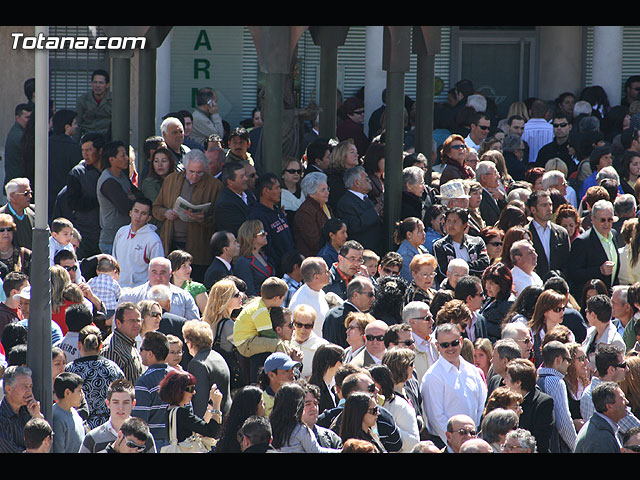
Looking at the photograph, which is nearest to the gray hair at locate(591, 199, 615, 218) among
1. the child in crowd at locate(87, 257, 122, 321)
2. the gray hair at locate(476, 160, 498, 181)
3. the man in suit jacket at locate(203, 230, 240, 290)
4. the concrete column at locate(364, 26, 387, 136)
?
the gray hair at locate(476, 160, 498, 181)

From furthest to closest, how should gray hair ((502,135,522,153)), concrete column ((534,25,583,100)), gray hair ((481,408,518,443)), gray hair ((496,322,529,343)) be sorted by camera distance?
concrete column ((534,25,583,100)) < gray hair ((502,135,522,153)) < gray hair ((496,322,529,343)) < gray hair ((481,408,518,443))

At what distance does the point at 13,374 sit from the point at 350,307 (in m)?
2.88

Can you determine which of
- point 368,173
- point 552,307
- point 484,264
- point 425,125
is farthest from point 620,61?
point 552,307

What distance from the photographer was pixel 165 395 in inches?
300

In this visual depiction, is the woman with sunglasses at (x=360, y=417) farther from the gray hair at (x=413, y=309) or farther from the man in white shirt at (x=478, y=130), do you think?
the man in white shirt at (x=478, y=130)

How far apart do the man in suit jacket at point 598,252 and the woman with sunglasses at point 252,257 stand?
3.20 m

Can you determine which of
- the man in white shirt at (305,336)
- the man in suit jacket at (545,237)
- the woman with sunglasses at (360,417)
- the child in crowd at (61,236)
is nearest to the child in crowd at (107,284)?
the child in crowd at (61,236)

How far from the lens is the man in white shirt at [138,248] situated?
1095cm

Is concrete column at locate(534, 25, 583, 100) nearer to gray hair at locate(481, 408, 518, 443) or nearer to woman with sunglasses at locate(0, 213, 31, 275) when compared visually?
woman with sunglasses at locate(0, 213, 31, 275)

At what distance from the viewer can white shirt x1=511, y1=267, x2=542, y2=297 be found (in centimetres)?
1051

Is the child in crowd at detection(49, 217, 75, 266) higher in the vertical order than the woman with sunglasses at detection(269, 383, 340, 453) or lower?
higher

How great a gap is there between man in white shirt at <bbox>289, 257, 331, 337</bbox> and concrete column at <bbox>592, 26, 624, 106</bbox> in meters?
11.2

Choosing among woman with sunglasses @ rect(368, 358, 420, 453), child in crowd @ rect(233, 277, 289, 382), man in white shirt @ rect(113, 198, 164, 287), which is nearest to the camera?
woman with sunglasses @ rect(368, 358, 420, 453)

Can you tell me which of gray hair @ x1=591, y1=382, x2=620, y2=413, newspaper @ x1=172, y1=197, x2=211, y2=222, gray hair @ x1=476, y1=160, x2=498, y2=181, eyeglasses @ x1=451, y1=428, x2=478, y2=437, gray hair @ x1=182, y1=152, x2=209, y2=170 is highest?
gray hair @ x1=182, y1=152, x2=209, y2=170
